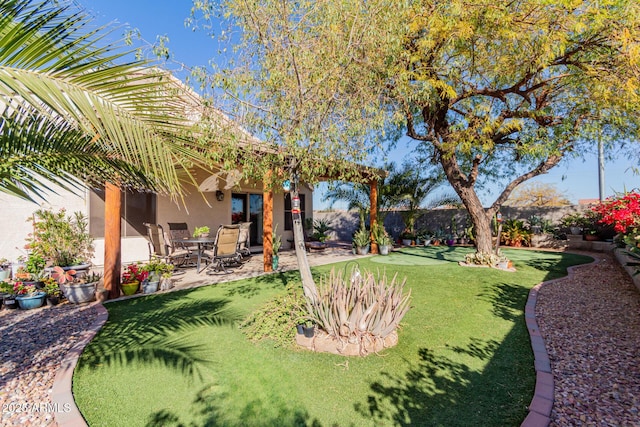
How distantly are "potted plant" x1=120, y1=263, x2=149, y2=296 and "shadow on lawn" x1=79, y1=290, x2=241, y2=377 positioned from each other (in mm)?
477

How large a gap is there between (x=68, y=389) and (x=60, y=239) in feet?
20.8

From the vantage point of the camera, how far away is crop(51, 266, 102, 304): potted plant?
5.59 metres

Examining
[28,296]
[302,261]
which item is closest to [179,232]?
[28,296]

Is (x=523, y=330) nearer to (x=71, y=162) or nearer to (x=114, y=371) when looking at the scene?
(x=114, y=371)

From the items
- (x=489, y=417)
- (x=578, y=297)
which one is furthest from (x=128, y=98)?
(x=578, y=297)

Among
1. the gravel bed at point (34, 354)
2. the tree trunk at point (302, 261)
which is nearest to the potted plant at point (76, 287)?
the gravel bed at point (34, 354)

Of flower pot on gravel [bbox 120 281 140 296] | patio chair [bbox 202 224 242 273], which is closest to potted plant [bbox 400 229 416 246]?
patio chair [bbox 202 224 242 273]

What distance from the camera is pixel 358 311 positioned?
11.9 ft

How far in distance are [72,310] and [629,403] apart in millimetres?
7483

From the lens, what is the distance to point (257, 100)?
13.3ft

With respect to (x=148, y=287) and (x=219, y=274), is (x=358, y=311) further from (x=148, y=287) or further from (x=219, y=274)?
(x=219, y=274)

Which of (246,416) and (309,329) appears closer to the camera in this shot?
(246,416)

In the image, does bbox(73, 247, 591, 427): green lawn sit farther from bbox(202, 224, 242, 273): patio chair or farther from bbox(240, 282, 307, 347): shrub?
bbox(202, 224, 242, 273): patio chair

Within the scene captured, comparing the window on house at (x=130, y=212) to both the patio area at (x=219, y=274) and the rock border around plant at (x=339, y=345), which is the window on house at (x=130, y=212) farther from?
the rock border around plant at (x=339, y=345)
